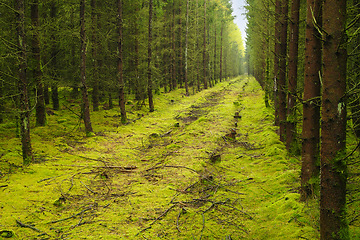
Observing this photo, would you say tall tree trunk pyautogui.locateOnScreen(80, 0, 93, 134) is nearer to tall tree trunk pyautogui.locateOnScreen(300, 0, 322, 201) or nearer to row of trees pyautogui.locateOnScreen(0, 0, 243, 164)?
row of trees pyautogui.locateOnScreen(0, 0, 243, 164)

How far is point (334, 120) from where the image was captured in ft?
10.3

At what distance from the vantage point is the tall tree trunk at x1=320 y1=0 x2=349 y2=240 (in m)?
3.09

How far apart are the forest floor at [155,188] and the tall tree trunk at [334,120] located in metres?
1.07

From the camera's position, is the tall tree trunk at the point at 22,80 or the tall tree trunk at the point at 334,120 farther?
the tall tree trunk at the point at 22,80

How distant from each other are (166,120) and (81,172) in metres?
9.15

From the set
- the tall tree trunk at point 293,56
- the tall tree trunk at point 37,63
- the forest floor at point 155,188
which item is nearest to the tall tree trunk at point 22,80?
the forest floor at point 155,188

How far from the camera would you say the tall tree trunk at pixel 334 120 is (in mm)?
3094

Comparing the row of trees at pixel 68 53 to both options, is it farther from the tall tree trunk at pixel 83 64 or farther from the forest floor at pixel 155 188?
the forest floor at pixel 155 188

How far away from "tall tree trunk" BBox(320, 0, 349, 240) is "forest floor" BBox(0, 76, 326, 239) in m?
1.07

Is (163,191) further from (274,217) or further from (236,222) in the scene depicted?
(274,217)

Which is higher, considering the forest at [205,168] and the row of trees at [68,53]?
the row of trees at [68,53]

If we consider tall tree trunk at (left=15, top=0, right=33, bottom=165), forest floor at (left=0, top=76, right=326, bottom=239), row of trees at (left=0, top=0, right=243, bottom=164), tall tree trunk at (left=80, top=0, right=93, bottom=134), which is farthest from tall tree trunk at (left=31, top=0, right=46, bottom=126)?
tall tree trunk at (left=15, top=0, right=33, bottom=165)

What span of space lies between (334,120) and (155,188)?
16.1ft

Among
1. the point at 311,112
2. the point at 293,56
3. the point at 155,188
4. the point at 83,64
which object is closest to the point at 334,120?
the point at 311,112
